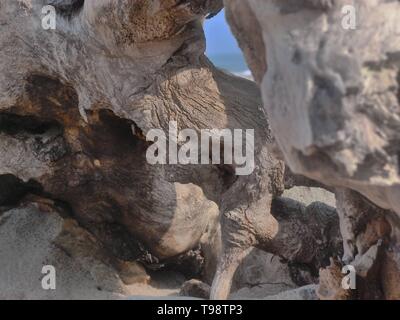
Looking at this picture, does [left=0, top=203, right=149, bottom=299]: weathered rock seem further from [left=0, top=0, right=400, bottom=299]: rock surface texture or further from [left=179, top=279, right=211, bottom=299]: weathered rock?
[left=179, top=279, right=211, bottom=299]: weathered rock

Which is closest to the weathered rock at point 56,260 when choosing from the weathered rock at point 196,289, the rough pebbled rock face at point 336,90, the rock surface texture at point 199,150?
the rock surface texture at point 199,150

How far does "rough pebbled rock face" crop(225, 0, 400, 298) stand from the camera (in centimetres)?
90

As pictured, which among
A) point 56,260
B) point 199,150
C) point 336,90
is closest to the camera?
point 336,90

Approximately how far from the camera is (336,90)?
2.94 ft

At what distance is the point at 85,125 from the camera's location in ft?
6.38

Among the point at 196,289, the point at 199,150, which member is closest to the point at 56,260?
the point at 196,289

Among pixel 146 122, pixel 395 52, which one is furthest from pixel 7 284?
pixel 395 52

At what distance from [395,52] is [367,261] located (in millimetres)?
560

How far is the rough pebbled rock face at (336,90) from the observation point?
895 mm

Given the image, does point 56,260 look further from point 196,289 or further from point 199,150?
point 199,150

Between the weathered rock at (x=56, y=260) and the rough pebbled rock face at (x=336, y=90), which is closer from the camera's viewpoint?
the rough pebbled rock face at (x=336, y=90)

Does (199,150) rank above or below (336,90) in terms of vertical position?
above

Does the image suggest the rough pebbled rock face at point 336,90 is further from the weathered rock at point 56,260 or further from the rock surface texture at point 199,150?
the weathered rock at point 56,260

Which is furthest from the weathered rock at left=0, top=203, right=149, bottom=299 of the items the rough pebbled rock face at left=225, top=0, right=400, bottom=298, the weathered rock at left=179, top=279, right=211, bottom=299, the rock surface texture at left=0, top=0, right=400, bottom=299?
the rough pebbled rock face at left=225, top=0, right=400, bottom=298
